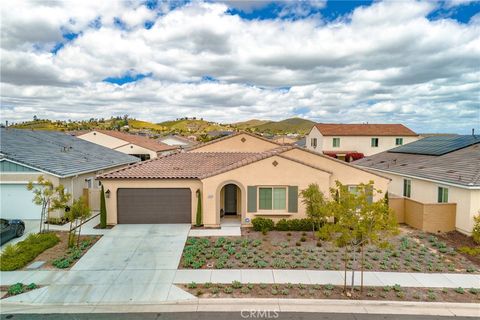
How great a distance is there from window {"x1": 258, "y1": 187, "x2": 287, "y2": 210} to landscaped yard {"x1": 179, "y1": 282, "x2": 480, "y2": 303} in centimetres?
725

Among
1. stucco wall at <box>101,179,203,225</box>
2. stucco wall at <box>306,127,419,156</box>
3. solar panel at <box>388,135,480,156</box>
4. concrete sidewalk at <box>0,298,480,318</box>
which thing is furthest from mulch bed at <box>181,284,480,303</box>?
stucco wall at <box>306,127,419,156</box>

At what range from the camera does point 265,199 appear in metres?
17.7

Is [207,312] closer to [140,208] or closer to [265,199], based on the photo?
[265,199]

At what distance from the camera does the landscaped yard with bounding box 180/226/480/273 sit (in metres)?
12.3

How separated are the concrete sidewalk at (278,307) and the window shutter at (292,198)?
8.04m

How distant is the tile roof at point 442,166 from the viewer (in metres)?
17.0

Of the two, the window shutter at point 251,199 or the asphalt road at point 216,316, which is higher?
the window shutter at point 251,199

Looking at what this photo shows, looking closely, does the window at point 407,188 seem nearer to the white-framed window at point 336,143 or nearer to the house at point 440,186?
the house at point 440,186

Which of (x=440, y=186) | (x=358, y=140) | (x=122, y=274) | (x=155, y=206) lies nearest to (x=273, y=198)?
(x=155, y=206)

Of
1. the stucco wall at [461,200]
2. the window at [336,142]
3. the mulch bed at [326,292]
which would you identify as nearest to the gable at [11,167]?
the mulch bed at [326,292]

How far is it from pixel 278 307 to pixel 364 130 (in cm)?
4601

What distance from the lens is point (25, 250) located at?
43.0 feet

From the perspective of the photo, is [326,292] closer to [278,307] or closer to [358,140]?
[278,307]

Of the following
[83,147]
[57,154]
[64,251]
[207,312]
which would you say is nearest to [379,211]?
[207,312]
